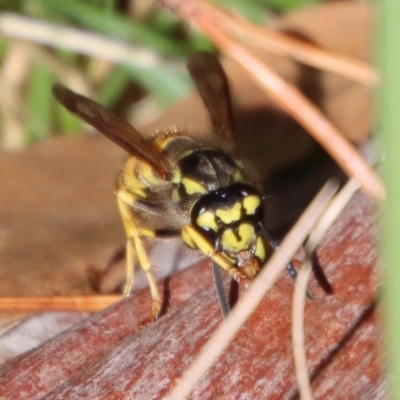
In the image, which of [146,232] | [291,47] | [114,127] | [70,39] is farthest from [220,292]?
[70,39]

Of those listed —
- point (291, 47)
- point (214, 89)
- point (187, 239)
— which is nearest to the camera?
Result: point (187, 239)

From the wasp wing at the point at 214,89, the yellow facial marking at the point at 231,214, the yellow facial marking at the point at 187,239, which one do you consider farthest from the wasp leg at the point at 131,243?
the wasp wing at the point at 214,89

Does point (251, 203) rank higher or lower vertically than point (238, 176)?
lower

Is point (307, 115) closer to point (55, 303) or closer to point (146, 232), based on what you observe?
point (146, 232)

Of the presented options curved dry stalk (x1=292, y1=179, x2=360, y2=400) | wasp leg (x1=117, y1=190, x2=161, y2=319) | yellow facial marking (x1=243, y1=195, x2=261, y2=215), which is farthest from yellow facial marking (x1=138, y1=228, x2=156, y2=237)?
curved dry stalk (x1=292, y1=179, x2=360, y2=400)

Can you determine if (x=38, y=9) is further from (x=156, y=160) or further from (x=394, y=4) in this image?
(x=394, y=4)

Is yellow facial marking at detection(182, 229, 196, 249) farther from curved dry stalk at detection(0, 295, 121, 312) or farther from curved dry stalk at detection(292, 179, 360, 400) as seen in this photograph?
curved dry stalk at detection(292, 179, 360, 400)

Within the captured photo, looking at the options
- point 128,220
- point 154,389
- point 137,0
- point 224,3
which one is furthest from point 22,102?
point 154,389

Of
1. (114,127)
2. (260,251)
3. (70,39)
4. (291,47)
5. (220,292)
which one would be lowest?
(220,292)

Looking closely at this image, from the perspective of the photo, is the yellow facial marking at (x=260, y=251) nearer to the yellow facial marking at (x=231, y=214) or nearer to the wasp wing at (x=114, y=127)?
the yellow facial marking at (x=231, y=214)
